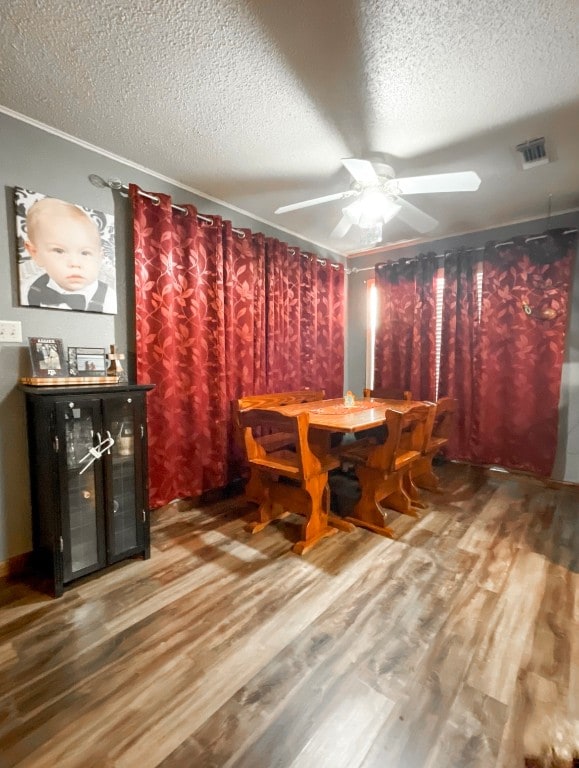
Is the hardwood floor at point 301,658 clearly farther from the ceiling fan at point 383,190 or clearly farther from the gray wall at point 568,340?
the ceiling fan at point 383,190

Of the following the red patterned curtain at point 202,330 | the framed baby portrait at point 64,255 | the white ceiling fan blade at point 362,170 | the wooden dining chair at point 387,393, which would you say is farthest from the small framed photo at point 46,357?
the wooden dining chair at point 387,393

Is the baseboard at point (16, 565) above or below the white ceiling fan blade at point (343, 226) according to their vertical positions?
below

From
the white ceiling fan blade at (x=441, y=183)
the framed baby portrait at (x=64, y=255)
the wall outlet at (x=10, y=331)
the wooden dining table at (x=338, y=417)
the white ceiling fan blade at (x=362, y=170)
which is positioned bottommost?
the wooden dining table at (x=338, y=417)

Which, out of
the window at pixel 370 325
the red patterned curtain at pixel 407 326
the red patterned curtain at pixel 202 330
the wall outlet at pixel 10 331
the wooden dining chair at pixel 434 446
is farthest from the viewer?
the window at pixel 370 325

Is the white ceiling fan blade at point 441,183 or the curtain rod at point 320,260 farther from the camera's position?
the curtain rod at point 320,260

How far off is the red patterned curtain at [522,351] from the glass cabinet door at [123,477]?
306cm

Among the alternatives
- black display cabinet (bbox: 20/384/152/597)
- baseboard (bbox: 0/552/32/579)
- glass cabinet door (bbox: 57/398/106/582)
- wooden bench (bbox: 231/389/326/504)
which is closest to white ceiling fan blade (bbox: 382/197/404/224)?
wooden bench (bbox: 231/389/326/504)

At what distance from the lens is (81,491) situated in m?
1.73

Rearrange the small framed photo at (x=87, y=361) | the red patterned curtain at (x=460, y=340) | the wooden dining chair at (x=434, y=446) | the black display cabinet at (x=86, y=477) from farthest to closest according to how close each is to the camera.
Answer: the red patterned curtain at (x=460, y=340), the wooden dining chair at (x=434, y=446), the small framed photo at (x=87, y=361), the black display cabinet at (x=86, y=477)

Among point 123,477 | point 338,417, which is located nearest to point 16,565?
point 123,477

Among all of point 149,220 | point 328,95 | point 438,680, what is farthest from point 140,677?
point 328,95

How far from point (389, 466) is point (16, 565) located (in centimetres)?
219

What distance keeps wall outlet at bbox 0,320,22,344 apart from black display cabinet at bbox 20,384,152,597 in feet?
0.82

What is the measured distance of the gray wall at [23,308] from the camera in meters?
1.77
